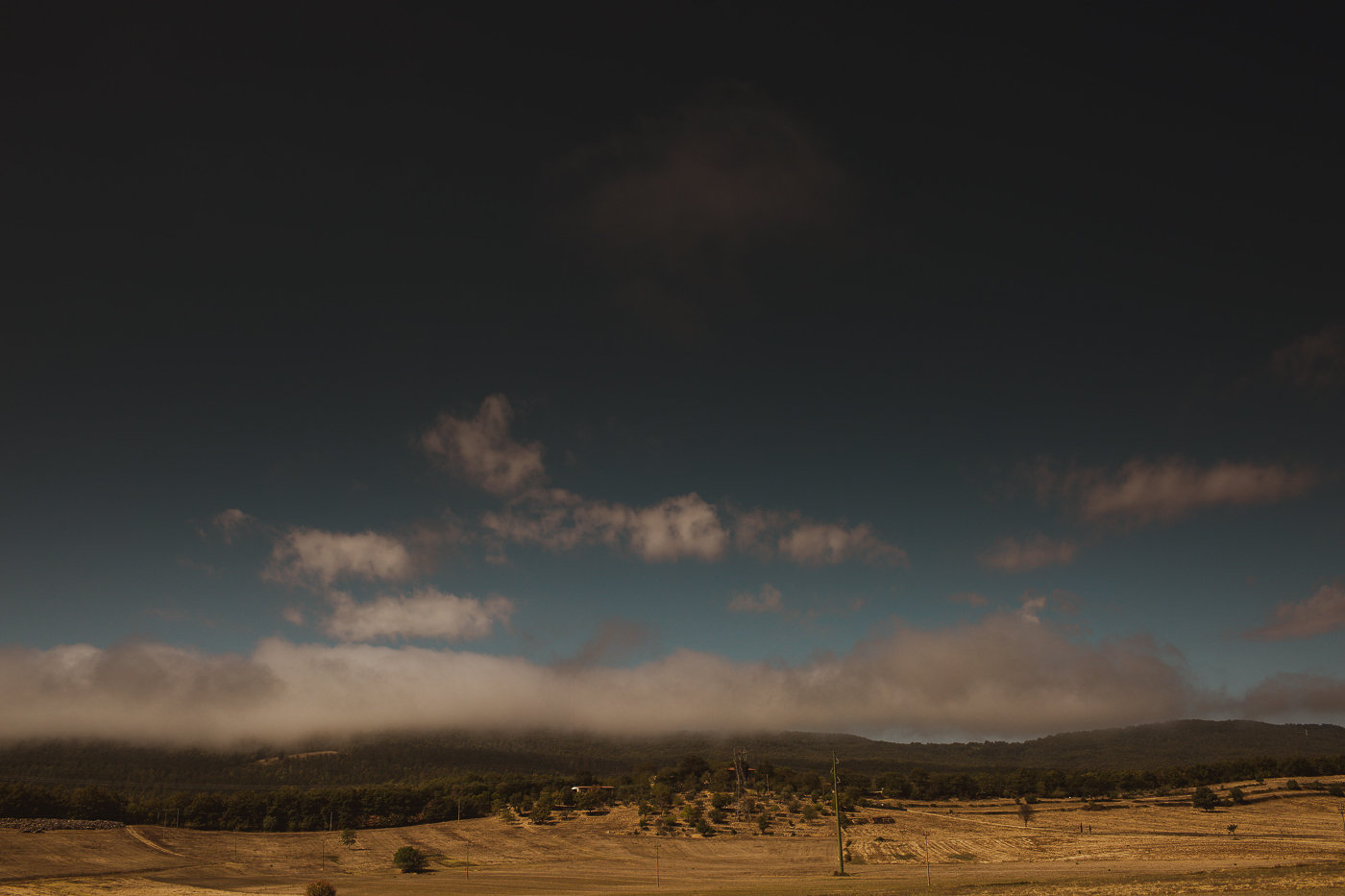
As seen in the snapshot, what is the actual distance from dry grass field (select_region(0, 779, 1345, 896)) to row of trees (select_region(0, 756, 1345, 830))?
383 inches

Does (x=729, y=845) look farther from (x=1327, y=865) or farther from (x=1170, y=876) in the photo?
(x=1327, y=865)

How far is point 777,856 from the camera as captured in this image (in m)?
100

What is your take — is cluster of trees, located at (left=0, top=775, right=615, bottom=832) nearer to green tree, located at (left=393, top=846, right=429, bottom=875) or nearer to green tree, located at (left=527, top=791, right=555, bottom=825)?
green tree, located at (left=527, top=791, right=555, bottom=825)

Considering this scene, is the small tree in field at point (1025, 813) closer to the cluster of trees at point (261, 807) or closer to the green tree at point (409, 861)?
the cluster of trees at point (261, 807)

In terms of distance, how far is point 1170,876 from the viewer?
6084cm

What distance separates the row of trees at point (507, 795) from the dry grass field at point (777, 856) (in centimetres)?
973

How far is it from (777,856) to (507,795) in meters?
97.9

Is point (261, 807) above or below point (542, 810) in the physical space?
above

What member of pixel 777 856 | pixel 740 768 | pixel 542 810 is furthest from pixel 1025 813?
pixel 542 810

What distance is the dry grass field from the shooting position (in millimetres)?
66312

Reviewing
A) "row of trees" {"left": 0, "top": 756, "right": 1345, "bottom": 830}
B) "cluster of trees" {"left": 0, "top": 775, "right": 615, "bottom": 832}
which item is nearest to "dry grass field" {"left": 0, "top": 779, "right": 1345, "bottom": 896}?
"cluster of trees" {"left": 0, "top": 775, "right": 615, "bottom": 832}

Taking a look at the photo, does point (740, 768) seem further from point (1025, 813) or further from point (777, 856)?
point (1025, 813)

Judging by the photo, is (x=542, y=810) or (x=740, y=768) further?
(x=542, y=810)

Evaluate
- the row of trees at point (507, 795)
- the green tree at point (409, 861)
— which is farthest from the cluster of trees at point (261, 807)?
the green tree at point (409, 861)
